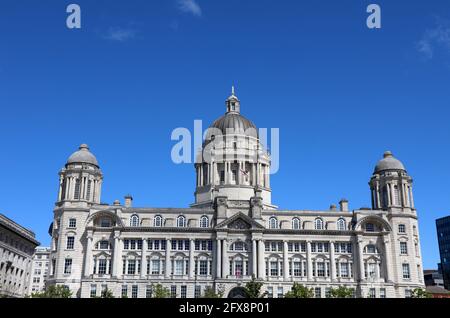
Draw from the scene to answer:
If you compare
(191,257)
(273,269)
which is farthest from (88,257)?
(273,269)

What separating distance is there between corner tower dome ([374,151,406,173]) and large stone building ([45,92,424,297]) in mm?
2671

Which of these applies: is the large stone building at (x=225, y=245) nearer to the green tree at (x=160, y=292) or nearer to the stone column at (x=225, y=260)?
the stone column at (x=225, y=260)

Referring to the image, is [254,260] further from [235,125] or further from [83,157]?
[83,157]

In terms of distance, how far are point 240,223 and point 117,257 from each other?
23.4 metres

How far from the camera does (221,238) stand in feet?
319

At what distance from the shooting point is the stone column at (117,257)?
95156 millimetres

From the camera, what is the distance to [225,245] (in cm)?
9706

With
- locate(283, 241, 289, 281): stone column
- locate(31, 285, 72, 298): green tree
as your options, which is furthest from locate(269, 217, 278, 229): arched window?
locate(31, 285, 72, 298): green tree

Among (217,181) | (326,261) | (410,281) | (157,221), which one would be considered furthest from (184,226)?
(410,281)

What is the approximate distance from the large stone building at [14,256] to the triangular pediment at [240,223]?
34.7 meters

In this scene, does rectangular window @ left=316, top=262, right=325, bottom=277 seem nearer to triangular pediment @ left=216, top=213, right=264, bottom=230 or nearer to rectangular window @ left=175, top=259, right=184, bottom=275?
triangular pediment @ left=216, top=213, right=264, bottom=230

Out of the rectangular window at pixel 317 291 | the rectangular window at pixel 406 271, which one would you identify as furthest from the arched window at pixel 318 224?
the rectangular window at pixel 406 271

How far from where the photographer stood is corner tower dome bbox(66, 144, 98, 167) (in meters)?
103
